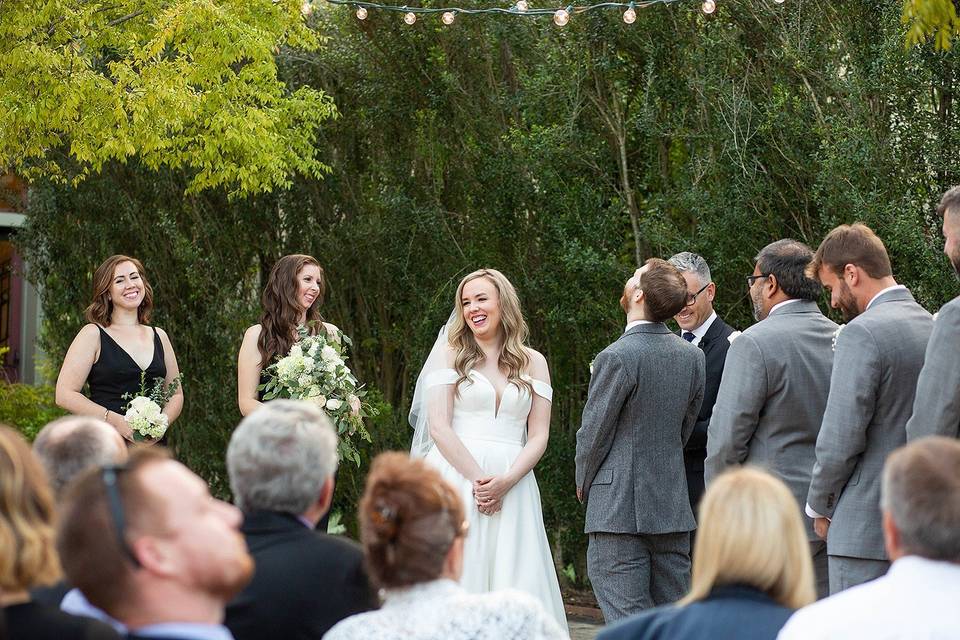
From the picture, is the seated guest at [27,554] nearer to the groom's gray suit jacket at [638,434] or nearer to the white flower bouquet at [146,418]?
the groom's gray suit jacket at [638,434]

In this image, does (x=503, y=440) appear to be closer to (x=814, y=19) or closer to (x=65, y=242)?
(x=814, y=19)

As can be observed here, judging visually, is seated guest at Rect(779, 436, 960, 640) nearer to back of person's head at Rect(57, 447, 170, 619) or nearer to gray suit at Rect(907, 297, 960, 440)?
back of person's head at Rect(57, 447, 170, 619)

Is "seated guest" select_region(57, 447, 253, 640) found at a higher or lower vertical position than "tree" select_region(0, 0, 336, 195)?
lower

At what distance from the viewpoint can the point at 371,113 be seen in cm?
1054

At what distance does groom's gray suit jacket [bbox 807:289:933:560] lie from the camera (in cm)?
468

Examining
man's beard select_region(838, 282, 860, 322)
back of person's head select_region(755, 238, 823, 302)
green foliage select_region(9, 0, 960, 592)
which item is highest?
green foliage select_region(9, 0, 960, 592)

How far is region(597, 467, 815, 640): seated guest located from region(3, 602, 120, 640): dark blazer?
1.29 m

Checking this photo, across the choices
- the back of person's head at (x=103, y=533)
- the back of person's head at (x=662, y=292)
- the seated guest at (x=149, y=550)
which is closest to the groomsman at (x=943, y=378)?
the back of person's head at (x=662, y=292)

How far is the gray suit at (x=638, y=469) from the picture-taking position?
562 cm

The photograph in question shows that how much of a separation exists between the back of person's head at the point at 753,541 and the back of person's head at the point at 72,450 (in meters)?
1.64

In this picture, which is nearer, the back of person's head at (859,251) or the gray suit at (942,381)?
the gray suit at (942,381)

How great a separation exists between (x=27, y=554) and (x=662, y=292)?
364 centimetres

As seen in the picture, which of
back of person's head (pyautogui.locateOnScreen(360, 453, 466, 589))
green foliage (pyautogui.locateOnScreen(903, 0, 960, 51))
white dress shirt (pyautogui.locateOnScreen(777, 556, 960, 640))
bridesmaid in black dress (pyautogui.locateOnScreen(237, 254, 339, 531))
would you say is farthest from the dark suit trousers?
white dress shirt (pyautogui.locateOnScreen(777, 556, 960, 640))

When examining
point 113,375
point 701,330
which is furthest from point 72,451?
point 701,330
